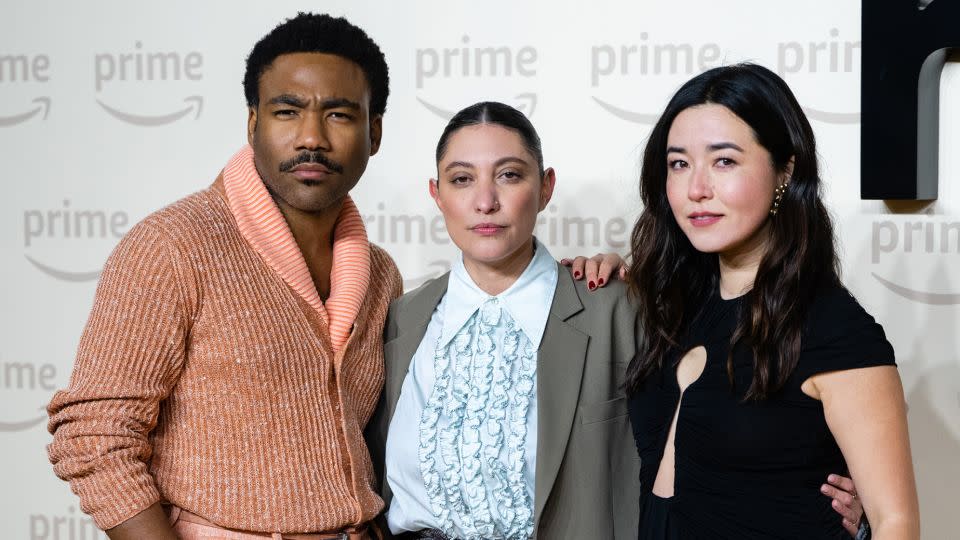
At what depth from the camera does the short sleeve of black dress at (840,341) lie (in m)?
1.61

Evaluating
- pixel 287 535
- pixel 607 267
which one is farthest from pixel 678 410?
pixel 287 535

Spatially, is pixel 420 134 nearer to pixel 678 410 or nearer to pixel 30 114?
pixel 30 114

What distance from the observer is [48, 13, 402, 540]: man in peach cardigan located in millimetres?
1714

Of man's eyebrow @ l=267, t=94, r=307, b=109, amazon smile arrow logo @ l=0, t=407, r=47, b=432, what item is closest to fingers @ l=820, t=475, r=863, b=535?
man's eyebrow @ l=267, t=94, r=307, b=109

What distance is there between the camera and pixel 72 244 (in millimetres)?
3396

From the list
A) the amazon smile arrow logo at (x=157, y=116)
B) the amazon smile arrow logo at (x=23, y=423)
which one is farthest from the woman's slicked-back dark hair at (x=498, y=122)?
the amazon smile arrow logo at (x=23, y=423)

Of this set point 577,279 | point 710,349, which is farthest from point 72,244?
point 710,349

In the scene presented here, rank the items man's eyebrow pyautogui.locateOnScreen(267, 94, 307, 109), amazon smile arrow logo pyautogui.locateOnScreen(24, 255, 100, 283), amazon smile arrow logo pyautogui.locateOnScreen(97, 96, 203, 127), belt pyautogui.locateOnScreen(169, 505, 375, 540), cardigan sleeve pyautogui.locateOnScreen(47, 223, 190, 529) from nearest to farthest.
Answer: cardigan sleeve pyautogui.locateOnScreen(47, 223, 190, 529), belt pyautogui.locateOnScreen(169, 505, 375, 540), man's eyebrow pyautogui.locateOnScreen(267, 94, 307, 109), amazon smile arrow logo pyautogui.locateOnScreen(97, 96, 203, 127), amazon smile arrow logo pyautogui.locateOnScreen(24, 255, 100, 283)

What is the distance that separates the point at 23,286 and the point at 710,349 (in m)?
2.51

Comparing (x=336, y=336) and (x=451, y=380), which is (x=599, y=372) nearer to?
(x=451, y=380)

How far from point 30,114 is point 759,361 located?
2.68 m

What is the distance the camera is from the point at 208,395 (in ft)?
5.96

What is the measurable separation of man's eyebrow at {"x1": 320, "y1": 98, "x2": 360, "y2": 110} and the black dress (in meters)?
0.79

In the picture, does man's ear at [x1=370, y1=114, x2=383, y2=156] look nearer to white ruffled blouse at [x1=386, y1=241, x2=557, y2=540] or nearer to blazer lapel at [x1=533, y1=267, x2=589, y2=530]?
white ruffled blouse at [x1=386, y1=241, x2=557, y2=540]
